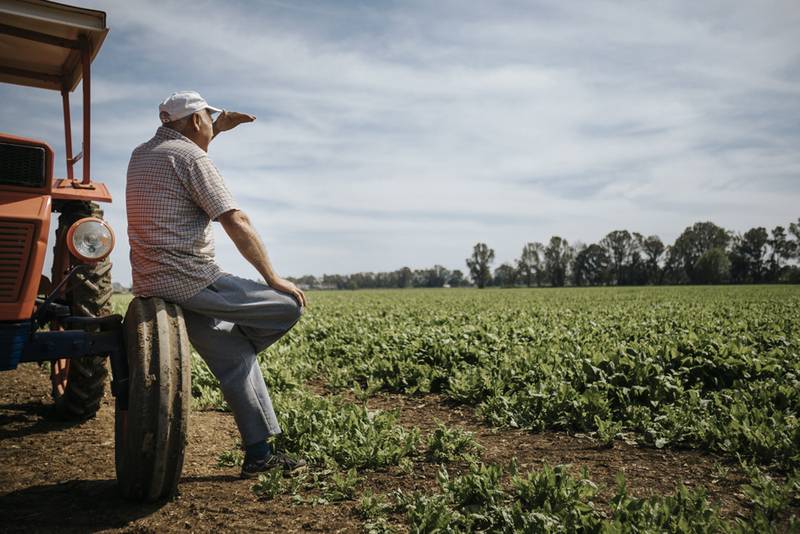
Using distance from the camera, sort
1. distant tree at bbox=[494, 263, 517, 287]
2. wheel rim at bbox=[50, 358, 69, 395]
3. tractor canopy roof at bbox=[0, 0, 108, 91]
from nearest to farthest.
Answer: tractor canopy roof at bbox=[0, 0, 108, 91], wheel rim at bbox=[50, 358, 69, 395], distant tree at bbox=[494, 263, 517, 287]

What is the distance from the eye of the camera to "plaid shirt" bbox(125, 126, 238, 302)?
307 centimetres

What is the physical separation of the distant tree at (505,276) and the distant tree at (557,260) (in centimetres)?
869

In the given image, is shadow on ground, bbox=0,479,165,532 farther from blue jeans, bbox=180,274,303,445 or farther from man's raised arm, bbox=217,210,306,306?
man's raised arm, bbox=217,210,306,306

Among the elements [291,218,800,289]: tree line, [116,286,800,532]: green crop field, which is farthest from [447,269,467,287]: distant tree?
[116,286,800,532]: green crop field

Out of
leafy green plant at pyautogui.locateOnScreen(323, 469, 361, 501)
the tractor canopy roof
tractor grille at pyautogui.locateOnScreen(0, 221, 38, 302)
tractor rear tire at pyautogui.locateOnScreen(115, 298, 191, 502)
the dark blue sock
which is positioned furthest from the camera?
the tractor canopy roof

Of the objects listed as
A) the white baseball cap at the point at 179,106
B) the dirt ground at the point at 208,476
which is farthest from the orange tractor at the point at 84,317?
the white baseball cap at the point at 179,106

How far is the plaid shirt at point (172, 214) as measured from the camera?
3.07m

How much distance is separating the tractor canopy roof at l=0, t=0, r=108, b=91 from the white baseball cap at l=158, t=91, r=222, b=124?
4.54ft

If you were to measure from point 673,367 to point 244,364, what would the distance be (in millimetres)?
5002

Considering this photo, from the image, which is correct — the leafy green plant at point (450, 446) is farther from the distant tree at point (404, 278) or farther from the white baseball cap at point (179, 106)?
the distant tree at point (404, 278)

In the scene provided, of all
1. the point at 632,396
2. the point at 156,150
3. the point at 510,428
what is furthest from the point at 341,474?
the point at 632,396

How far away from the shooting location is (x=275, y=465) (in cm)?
365

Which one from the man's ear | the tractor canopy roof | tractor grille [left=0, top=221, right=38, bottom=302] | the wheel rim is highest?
the tractor canopy roof

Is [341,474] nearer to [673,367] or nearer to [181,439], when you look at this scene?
[181,439]
